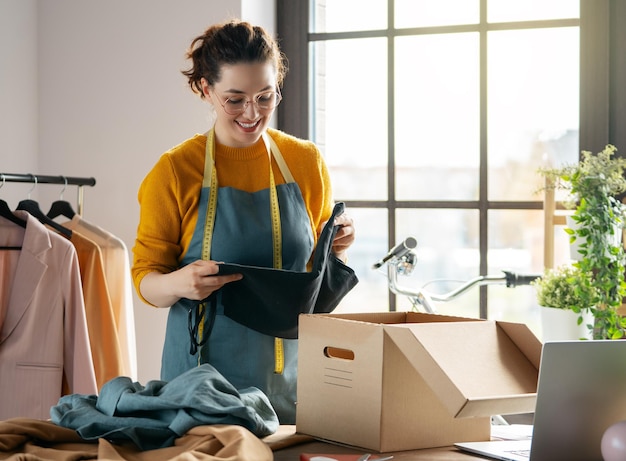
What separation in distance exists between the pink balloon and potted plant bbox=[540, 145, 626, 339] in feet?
4.07

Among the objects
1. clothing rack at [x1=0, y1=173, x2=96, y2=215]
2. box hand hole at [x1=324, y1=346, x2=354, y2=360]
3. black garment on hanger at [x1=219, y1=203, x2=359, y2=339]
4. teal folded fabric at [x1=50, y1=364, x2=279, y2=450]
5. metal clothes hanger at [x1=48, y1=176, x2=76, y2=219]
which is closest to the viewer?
teal folded fabric at [x1=50, y1=364, x2=279, y2=450]

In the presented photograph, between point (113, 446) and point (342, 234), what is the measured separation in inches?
34.3

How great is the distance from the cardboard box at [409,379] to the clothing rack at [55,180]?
4.64ft

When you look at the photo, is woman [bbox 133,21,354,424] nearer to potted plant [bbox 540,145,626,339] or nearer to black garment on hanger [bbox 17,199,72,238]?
black garment on hanger [bbox 17,199,72,238]

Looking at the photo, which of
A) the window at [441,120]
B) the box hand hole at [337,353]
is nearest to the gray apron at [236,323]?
the box hand hole at [337,353]

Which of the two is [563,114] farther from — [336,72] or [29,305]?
[29,305]

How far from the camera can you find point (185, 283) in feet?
6.26

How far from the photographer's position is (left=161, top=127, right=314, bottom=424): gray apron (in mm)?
2059

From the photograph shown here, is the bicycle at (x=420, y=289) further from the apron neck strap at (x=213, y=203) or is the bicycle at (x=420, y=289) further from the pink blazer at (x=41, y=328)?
the pink blazer at (x=41, y=328)

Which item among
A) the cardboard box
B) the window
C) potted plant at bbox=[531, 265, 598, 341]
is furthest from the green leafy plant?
the cardboard box

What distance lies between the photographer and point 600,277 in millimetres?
2514

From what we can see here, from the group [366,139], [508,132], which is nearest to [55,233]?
[366,139]

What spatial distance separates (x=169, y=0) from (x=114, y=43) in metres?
0.26

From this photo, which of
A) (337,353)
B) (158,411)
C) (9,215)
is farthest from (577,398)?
(9,215)
